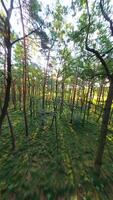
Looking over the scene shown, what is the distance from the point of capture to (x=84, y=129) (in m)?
15.8

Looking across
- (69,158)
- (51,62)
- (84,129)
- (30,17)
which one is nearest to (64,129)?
(84,129)

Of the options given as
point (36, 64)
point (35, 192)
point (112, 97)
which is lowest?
point (35, 192)

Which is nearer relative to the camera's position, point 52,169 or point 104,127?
point 104,127

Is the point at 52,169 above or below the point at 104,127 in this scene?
below

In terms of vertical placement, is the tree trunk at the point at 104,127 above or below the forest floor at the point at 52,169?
above

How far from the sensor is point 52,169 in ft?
27.3

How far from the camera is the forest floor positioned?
682cm

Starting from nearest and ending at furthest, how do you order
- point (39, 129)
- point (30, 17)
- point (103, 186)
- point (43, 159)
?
1. point (103, 186)
2. point (30, 17)
3. point (43, 159)
4. point (39, 129)

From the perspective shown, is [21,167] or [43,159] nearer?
[21,167]

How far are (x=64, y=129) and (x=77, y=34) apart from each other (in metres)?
8.84

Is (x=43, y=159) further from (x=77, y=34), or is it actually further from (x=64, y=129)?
(x=77, y=34)

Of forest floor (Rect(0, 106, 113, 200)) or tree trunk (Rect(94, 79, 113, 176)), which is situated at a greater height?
tree trunk (Rect(94, 79, 113, 176))

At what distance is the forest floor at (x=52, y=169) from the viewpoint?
6.82 metres

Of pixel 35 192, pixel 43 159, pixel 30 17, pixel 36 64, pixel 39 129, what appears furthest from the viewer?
pixel 36 64
